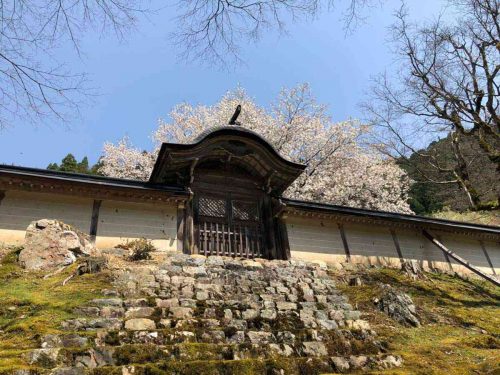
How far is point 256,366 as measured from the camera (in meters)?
5.54

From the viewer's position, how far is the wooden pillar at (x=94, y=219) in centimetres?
1083

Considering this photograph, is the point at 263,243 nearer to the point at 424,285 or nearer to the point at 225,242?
the point at 225,242

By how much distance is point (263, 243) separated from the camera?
42.0 feet

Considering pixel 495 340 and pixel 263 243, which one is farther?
pixel 263 243

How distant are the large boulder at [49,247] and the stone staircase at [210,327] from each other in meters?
1.05

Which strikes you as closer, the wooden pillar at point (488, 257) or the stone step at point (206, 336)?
the stone step at point (206, 336)

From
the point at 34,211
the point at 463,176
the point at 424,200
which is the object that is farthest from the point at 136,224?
the point at 424,200

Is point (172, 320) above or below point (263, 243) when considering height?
below

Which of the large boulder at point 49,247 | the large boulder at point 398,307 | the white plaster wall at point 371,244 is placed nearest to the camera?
the large boulder at point 49,247

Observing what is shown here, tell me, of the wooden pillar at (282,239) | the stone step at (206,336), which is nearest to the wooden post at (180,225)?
the wooden pillar at (282,239)

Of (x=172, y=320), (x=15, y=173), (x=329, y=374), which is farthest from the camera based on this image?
(x=15, y=173)

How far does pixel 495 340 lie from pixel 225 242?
740 centimetres

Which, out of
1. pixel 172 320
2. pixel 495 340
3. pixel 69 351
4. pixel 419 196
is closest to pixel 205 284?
pixel 172 320

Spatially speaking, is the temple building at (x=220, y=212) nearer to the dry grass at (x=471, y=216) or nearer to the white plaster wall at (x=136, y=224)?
the white plaster wall at (x=136, y=224)
